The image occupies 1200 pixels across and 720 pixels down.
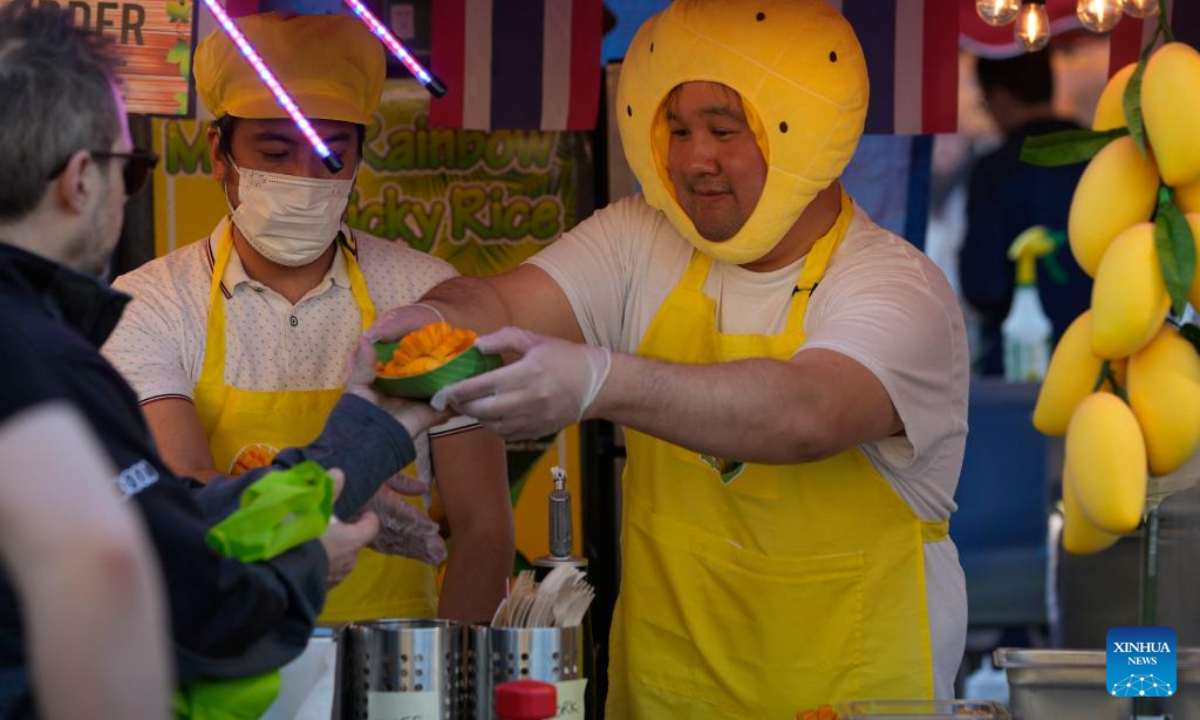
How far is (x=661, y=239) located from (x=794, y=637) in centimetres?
86

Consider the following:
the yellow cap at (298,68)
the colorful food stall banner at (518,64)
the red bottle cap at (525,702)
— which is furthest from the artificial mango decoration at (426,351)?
the colorful food stall banner at (518,64)

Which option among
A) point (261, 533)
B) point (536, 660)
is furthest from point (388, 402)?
point (261, 533)

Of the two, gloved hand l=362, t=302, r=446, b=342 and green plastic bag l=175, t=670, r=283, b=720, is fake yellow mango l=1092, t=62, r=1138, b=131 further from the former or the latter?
green plastic bag l=175, t=670, r=283, b=720

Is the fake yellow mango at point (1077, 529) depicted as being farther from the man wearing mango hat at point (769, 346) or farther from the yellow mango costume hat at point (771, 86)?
the yellow mango costume hat at point (771, 86)

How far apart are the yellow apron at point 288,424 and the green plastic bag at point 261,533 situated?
1.12 metres

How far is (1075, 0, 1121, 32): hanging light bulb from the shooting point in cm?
357

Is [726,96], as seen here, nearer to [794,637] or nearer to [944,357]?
[944,357]

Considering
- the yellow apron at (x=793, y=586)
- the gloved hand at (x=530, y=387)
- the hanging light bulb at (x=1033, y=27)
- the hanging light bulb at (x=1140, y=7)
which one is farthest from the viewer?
the hanging light bulb at (x=1033, y=27)

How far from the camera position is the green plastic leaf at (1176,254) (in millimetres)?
2156

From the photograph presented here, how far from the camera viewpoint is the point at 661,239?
10.7ft

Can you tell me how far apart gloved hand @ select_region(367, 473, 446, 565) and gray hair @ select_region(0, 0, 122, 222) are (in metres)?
1.10

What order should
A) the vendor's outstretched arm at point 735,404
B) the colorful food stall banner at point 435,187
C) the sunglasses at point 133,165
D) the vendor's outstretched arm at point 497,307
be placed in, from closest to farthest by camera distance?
the sunglasses at point 133,165, the vendor's outstretched arm at point 735,404, the vendor's outstretched arm at point 497,307, the colorful food stall banner at point 435,187

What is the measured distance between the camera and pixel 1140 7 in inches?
136

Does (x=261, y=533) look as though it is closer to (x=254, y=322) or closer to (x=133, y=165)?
(x=133, y=165)
